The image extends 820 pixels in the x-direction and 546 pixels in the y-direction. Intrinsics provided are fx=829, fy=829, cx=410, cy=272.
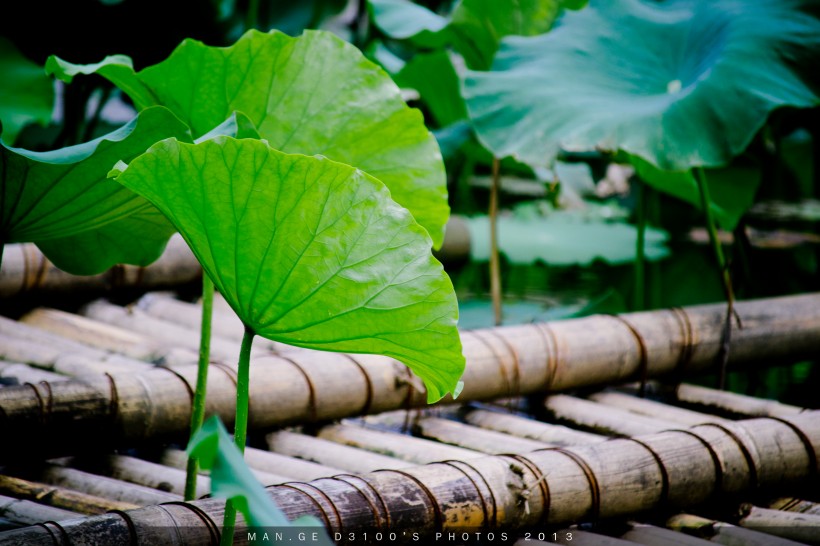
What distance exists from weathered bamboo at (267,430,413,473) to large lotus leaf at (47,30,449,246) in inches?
14.1

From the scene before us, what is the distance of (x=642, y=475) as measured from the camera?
1.10 meters

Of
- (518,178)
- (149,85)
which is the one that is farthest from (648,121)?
(518,178)

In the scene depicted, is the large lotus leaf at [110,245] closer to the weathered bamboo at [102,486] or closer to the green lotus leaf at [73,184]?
the green lotus leaf at [73,184]

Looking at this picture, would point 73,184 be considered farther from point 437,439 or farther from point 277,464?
point 437,439

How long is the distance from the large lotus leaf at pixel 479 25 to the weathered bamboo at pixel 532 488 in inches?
53.4

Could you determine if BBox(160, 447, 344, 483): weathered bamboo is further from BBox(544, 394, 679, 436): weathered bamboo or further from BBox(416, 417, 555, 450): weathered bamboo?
BBox(544, 394, 679, 436): weathered bamboo

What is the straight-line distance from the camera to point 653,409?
1.50 metres

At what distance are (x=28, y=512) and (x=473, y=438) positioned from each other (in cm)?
66

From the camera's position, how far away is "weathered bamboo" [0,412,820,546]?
870mm

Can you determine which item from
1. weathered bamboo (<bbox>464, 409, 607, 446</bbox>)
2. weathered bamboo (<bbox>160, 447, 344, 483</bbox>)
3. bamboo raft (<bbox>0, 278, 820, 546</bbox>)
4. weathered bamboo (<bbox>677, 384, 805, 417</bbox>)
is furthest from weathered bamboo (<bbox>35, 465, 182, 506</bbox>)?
weathered bamboo (<bbox>677, 384, 805, 417</bbox>)

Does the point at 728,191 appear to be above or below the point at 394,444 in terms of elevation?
above

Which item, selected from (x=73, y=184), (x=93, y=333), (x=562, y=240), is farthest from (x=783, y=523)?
(x=562, y=240)

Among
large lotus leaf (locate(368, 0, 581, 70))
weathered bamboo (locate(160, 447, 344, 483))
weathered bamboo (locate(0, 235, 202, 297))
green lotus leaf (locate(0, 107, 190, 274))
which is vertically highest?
large lotus leaf (locate(368, 0, 581, 70))

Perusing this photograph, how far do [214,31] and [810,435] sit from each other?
3029 mm
